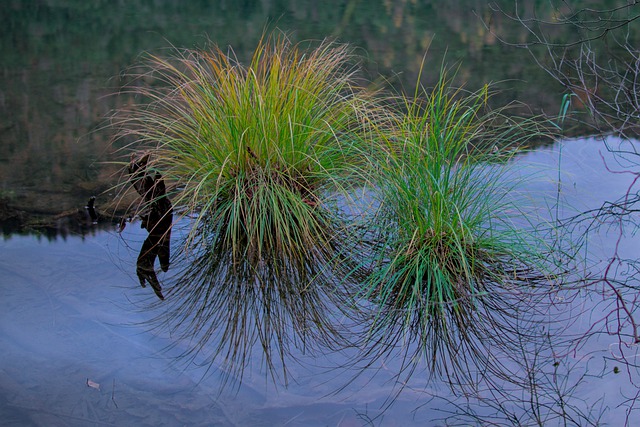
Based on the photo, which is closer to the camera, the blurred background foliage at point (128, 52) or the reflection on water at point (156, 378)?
the reflection on water at point (156, 378)

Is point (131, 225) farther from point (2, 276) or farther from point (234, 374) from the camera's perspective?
point (234, 374)

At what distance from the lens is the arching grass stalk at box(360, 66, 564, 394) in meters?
2.43

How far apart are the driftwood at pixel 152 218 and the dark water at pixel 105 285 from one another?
0.06 metres

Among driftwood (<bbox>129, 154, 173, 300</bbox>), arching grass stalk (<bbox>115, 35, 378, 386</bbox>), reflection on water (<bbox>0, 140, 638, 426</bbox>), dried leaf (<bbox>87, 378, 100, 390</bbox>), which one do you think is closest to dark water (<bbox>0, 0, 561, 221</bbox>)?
driftwood (<bbox>129, 154, 173, 300</bbox>)

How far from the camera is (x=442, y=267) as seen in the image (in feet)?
8.73

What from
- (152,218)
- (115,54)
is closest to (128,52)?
(115,54)

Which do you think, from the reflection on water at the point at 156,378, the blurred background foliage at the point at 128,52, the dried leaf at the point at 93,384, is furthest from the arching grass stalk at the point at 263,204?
the blurred background foliage at the point at 128,52

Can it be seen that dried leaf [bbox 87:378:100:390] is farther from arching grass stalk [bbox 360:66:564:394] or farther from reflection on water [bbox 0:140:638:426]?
arching grass stalk [bbox 360:66:564:394]

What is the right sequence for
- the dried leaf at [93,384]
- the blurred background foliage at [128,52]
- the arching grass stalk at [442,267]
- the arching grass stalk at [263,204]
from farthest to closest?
the blurred background foliage at [128,52] < the arching grass stalk at [263,204] < the arching grass stalk at [442,267] < the dried leaf at [93,384]

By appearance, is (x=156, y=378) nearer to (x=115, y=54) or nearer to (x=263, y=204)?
(x=263, y=204)

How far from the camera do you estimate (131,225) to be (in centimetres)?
339

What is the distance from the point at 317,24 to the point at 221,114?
600 cm

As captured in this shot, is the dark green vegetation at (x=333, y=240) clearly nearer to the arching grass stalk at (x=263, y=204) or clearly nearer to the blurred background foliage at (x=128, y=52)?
the arching grass stalk at (x=263, y=204)

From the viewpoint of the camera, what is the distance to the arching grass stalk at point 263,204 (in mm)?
2645
